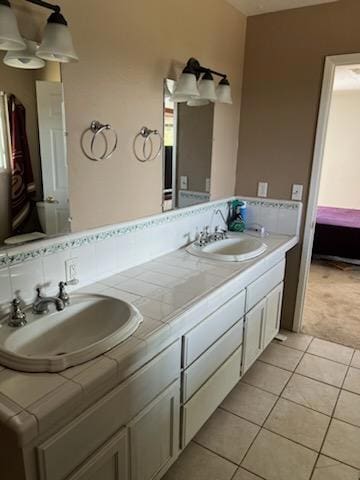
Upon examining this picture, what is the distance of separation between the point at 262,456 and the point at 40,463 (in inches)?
52.3

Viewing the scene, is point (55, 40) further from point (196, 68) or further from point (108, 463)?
point (108, 463)

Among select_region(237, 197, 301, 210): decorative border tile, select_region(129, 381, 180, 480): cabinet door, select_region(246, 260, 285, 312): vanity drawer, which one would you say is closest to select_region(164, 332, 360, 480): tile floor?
select_region(129, 381, 180, 480): cabinet door

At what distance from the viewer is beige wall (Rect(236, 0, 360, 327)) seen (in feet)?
8.48

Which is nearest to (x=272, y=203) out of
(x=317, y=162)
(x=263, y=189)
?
(x=263, y=189)

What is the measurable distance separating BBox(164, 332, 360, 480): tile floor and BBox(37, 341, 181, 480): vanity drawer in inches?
27.2

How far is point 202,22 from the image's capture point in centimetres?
237

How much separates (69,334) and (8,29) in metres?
1.12

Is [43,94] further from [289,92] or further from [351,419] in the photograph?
[351,419]

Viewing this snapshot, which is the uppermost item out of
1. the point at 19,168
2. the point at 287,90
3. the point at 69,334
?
the point at 287,90

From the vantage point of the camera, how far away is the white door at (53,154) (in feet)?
5.03

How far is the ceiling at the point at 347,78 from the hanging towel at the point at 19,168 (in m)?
3.86

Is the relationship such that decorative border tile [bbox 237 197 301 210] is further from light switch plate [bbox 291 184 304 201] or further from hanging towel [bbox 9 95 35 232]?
hanging towel [bbox 9 95 35 232]

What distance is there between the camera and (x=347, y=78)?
497cm

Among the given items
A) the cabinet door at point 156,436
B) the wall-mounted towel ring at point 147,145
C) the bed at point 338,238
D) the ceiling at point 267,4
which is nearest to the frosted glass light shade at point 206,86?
the wall-mounted towel ring at point 147,145
